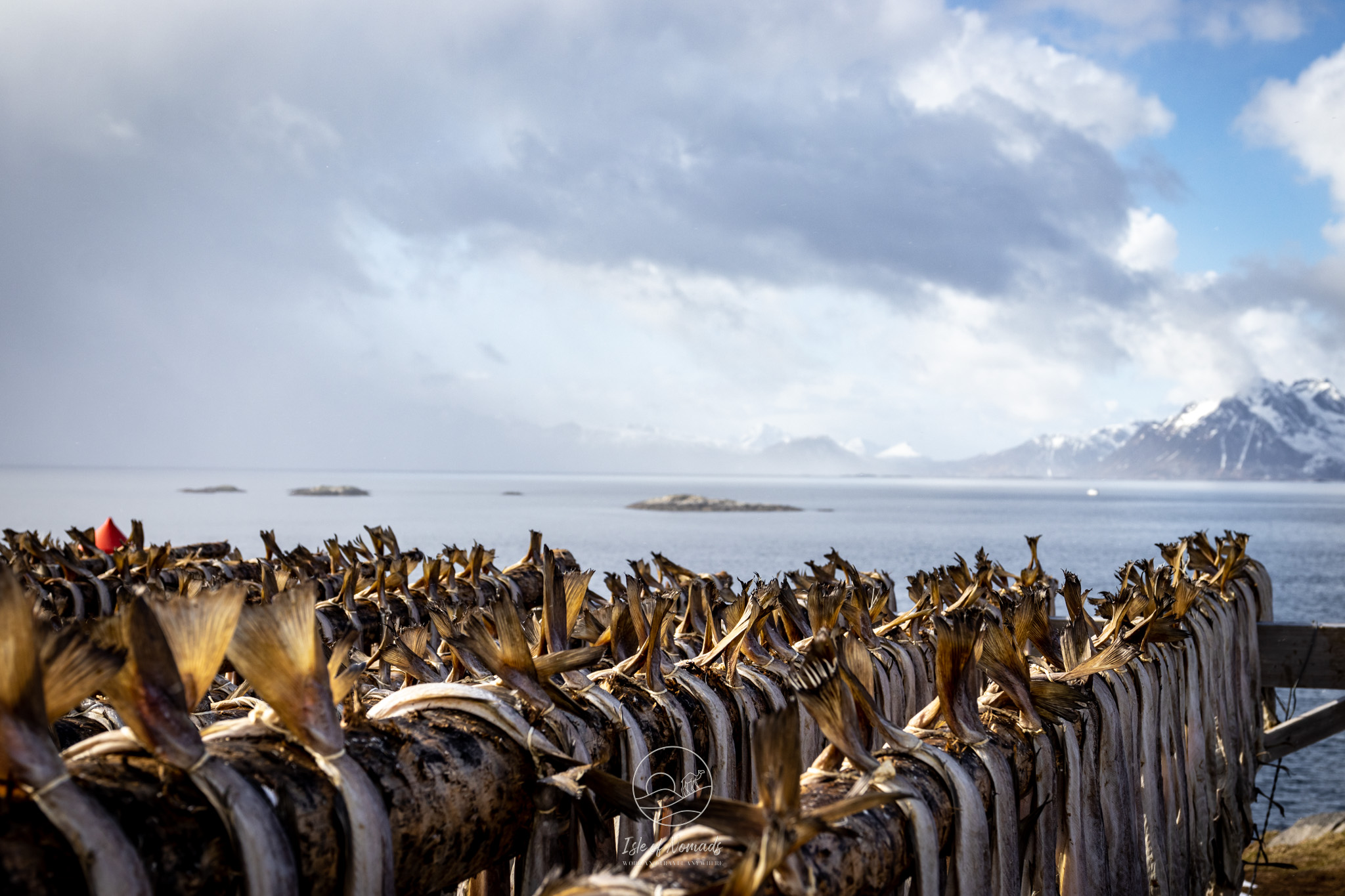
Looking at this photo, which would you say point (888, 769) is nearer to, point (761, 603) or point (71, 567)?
point (761, 603)

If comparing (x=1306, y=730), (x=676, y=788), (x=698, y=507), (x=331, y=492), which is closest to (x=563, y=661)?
(x=676, y=788)

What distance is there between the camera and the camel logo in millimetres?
1829

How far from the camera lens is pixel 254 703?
1.38 m

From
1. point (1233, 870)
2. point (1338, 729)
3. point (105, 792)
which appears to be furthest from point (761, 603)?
point (1338, 729)

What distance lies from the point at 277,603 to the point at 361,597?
2795 mm

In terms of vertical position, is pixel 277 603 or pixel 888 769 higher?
pixel 277 603

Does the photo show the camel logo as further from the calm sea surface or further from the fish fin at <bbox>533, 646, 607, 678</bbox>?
the calm sea surface

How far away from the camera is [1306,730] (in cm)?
666

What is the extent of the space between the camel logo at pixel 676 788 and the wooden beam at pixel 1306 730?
639 cm

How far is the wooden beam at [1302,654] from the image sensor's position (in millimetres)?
5516

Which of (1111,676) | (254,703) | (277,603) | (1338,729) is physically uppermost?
(277,603)

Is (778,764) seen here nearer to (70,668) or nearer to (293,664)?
(293,664)

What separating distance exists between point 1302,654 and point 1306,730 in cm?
145

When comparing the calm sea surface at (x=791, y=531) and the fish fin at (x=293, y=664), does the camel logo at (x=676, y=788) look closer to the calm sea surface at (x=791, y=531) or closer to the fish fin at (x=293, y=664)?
the fish fin at (x=293, y=664)
